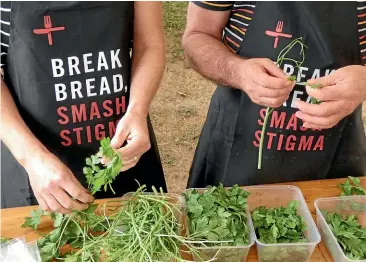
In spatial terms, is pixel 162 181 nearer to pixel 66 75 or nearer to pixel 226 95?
pixel 226 95

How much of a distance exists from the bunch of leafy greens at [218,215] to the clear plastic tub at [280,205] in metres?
0.06

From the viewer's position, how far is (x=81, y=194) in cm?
117

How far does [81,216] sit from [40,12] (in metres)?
0.51

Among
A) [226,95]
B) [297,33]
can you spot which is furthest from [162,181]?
[297,33]

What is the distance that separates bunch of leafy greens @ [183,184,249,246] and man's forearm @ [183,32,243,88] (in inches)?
13.1

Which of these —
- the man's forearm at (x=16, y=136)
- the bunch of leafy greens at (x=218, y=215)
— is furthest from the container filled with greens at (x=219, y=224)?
the man's forearm at (x=16, y=136)

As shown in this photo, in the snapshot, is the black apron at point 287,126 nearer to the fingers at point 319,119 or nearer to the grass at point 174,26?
the fingers at point 319,119

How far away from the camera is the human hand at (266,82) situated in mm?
1310

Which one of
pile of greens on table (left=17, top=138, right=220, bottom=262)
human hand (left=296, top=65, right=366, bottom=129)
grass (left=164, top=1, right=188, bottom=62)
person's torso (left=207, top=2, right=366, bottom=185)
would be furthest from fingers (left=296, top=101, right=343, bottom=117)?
grass (left=164, top=1, right=188, bottom=62)

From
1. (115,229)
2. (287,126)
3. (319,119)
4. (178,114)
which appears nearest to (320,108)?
(319,119)

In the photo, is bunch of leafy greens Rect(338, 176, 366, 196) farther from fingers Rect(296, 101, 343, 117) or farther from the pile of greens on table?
the pile of greens on table

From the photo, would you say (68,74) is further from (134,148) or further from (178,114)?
(178,114)

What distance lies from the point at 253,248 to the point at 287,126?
1.41 ft

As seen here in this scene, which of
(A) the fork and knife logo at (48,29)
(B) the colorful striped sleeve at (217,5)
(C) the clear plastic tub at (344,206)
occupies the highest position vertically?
(B) the colorful striped sleeve at (217,5)
